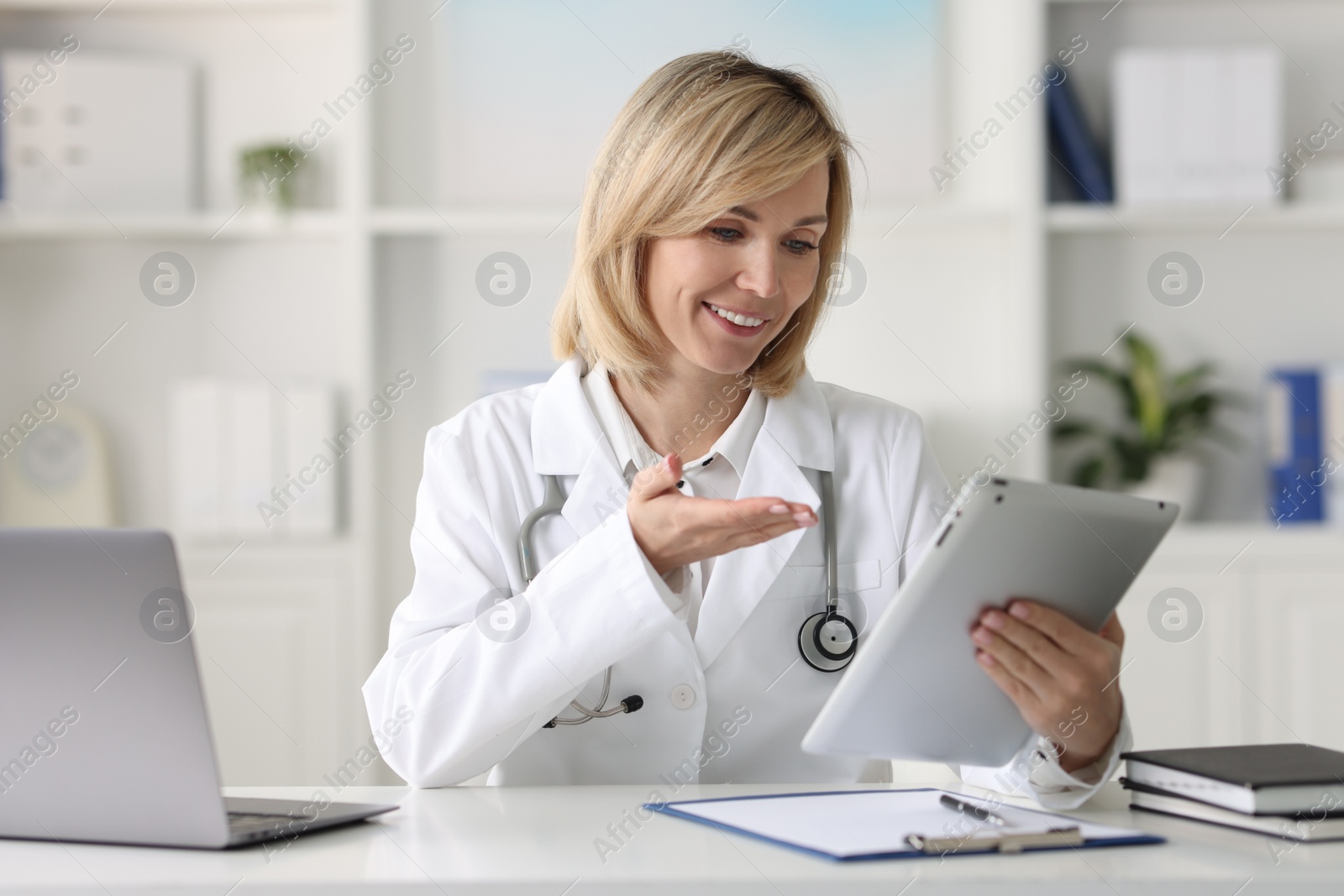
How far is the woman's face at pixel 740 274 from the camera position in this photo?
158 centimetres

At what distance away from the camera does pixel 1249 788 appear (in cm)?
105

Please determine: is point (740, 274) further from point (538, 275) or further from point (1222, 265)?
point (1222, 265)

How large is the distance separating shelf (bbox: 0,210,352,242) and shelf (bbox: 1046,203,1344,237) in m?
1.79

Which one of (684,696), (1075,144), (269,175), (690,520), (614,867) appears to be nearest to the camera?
(614,867)

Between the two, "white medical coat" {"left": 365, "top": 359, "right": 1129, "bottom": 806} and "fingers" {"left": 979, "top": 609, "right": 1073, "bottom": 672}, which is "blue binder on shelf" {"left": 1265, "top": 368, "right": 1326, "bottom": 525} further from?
"fingers" {"left": 979, "top": 609, "right": 1073, "bottom": 672}

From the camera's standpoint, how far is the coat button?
150 centimetres

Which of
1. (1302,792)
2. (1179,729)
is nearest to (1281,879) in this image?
(1302,792)

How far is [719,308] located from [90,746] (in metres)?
0.94

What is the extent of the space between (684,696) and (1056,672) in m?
0.51

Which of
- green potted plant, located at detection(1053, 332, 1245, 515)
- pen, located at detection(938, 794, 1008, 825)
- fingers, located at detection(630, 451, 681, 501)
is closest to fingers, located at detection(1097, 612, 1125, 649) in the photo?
pen, located at detection(938, 794, 1008, 825)

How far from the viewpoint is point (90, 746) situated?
96cm

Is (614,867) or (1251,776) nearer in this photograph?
(614,867)

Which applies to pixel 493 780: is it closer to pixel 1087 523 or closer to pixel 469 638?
pixel 469 638

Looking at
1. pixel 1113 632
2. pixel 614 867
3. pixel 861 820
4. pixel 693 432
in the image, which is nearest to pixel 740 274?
pixel 693 432
